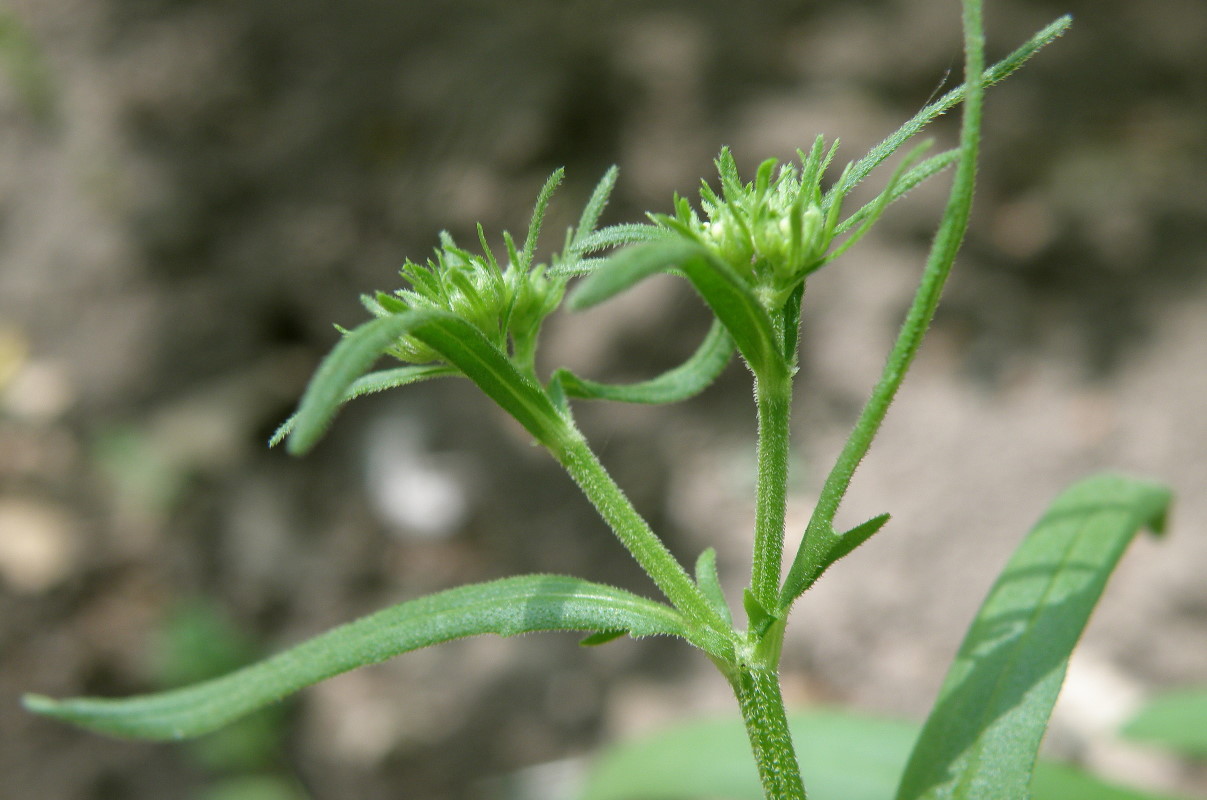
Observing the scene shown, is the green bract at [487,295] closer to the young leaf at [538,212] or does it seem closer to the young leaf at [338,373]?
the young leaf at [538,212]

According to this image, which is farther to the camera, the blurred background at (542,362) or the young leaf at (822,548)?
the blurred background at (542,362)

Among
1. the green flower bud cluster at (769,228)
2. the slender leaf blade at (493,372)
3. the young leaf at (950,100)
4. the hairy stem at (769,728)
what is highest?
the young leaf at (950,100)

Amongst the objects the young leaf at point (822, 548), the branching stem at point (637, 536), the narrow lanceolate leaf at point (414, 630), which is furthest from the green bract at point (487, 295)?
the young leaf at point (822, 548)

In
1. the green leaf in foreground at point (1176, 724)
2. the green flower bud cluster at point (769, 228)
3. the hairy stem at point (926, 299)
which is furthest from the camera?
the green leaf in foreground at point (1176, 724)

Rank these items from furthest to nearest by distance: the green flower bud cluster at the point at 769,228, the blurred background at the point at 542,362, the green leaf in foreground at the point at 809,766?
the blurred background at the point at 542,362 < the green leaf in foreground at the point at 809,766 < the green flower bud cluster at the point at 769,228

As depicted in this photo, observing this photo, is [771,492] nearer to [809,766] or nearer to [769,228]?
[769,228]

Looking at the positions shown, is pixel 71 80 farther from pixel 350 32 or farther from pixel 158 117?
pixel 350 32

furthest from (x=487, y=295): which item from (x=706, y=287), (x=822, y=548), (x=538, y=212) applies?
(x=822, y=548)
